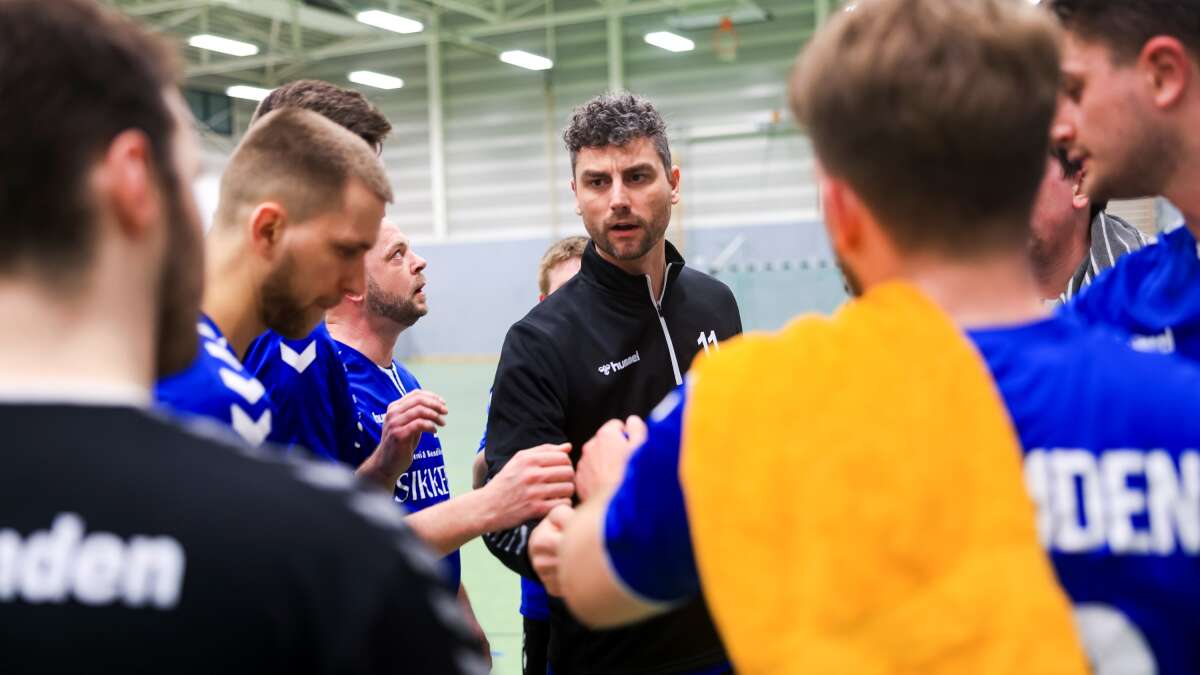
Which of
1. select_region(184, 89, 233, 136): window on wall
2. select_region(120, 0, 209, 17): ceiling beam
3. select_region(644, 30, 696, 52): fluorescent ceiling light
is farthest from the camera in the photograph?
select_region(184, 89, 233, 136): window on wall

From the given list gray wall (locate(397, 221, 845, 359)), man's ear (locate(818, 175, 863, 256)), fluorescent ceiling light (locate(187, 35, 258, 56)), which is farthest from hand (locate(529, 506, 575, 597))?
fluorescent ceiling light (locate(187, 35, 258, 56))

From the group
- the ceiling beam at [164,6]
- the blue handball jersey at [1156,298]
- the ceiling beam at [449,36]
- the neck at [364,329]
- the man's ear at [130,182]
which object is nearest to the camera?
the man's ear at [130,182]

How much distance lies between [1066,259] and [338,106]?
2.43 m

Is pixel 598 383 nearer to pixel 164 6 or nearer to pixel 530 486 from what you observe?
pixel 530 486

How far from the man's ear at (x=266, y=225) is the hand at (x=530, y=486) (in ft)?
2.36

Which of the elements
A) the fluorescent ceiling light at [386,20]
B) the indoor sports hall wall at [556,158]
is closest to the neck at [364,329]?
the indoor sports hall wall at [556,158]

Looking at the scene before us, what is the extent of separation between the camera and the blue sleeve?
1.08m

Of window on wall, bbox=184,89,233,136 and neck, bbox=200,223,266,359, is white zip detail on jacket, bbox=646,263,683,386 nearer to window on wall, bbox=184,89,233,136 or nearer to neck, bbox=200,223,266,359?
neck, bbox=200,223,266,359

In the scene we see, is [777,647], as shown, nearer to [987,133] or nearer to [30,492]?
[987,133]

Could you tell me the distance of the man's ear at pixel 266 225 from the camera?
1.89 meters

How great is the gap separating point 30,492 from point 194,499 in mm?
131

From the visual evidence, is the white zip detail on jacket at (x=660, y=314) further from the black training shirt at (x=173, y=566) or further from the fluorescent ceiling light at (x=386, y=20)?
the fluorescent ceiling light at (x=386, y=20)

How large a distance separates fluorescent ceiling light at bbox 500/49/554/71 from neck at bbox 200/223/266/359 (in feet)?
48.0

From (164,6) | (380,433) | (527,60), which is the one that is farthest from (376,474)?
(164,6)
